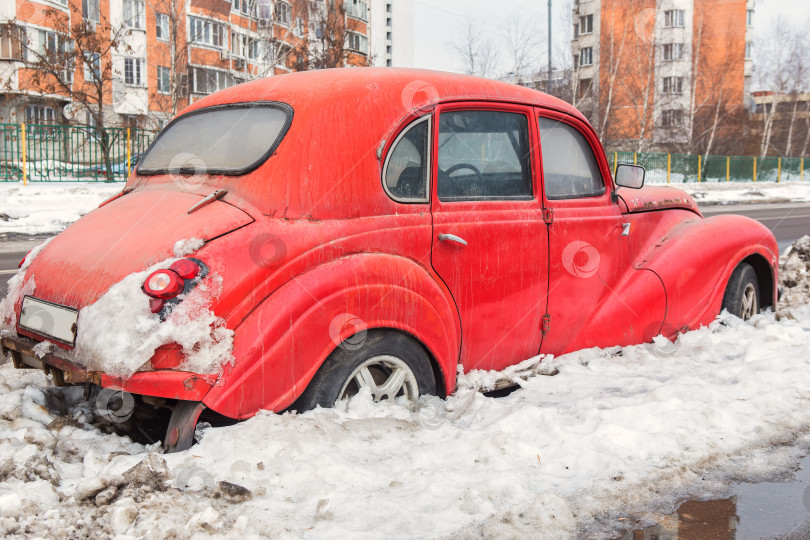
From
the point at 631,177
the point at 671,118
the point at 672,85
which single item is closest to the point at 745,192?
the point at 671,118

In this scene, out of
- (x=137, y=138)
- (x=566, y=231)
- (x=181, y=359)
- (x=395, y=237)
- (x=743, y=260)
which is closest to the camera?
(x=181, y=359)

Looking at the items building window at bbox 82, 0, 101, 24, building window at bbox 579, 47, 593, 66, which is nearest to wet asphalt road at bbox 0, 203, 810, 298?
building window at bbox 82, 0, 101, 24

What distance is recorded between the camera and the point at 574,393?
12.7ft

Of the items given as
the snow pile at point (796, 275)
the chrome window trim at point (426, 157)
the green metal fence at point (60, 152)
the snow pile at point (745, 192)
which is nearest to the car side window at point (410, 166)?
the chrome window trim at point (426, 157)

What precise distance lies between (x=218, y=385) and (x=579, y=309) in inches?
89.9

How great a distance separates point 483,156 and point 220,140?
1.33 m

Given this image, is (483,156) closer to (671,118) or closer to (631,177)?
(631,177)

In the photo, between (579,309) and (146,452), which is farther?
(579,309)

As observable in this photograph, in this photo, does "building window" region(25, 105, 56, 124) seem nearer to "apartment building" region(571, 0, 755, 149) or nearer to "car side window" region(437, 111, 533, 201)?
"apartment building" region(571, 0, 755, 149)

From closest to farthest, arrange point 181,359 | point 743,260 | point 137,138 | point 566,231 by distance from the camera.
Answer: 1. point 181,359
2. point 566,231
3. point 743,260
4. point 137,138

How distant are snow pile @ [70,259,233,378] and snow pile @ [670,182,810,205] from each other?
83.7 feet

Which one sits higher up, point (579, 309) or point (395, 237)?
point (395, 237)

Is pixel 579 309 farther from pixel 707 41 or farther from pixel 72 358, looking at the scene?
pixel 707 41

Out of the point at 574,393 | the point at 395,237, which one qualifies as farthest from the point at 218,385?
the point at 574,393
